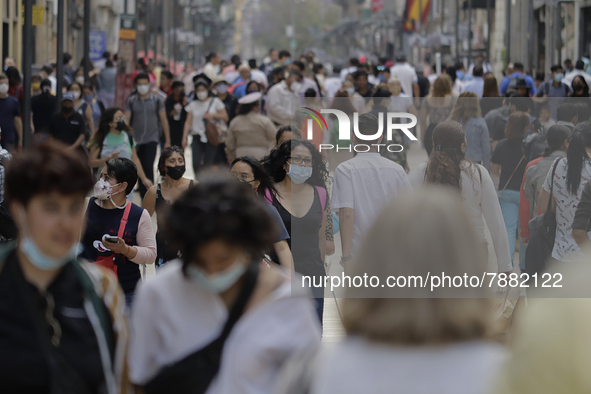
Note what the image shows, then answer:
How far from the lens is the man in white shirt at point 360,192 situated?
634 centimetres

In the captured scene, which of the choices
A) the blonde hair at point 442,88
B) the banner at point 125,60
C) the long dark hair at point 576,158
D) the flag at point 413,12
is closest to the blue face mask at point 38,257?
the long dark hair at point 576,158

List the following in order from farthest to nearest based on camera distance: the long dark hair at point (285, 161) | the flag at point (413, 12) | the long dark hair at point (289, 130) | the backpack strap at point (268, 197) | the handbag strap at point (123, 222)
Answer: the flag at point (413, 12)
the long dark hair at point (289, 130)
the long dark hair at point (285, 161)
the backpack strap at point (268, 197)
the handbag strap at point (123, 222)

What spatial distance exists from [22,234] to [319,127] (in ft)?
13.7

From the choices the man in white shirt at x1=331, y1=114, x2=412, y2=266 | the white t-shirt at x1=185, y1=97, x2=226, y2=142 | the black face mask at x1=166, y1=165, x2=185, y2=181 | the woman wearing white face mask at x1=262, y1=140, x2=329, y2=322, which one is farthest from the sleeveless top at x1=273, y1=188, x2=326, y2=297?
the white t-shirt at x1=185, y1=97, x2=226, y2=142

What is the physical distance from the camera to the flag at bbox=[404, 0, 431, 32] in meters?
50.9

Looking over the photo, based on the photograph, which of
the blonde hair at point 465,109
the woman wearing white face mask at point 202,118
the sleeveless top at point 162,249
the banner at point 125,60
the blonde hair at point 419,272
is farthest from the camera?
the banner at point 125,60

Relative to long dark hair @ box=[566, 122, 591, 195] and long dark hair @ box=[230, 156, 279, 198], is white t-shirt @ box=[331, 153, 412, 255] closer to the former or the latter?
long dark hair @ box=[230, 156, 279, 198]

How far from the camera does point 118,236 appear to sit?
5.36m

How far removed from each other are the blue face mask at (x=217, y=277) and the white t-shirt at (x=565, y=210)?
13.4 feet

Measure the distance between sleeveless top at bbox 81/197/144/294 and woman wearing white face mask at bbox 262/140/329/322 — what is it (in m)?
0.94

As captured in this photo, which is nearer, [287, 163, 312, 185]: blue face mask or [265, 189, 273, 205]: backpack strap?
[265, 189, 273, 205]: backpack strap

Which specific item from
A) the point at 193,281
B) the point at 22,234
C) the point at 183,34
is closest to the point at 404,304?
the point at 193,281

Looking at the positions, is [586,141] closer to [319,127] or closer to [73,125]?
[319,127]

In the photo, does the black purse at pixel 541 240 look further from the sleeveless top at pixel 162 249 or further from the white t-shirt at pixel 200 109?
the white t-shirt at pixel 200 109
